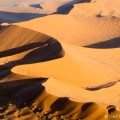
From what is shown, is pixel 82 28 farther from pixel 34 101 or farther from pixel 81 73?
pixel 34 101

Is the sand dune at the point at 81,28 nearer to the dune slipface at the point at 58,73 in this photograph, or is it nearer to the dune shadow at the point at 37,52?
the dune slipface at the point at 58,73

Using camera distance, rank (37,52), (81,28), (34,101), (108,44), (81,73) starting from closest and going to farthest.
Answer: (34,101), (81,73), (37,52), (108,44), (81,28)

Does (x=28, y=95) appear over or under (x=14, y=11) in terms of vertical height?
over

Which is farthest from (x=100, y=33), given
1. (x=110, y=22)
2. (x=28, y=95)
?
(x=28, y=95)

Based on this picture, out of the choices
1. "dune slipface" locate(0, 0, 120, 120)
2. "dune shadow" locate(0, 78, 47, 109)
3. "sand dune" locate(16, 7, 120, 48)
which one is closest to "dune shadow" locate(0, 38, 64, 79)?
"dune slipface" locate(0, 0, 120, 120)

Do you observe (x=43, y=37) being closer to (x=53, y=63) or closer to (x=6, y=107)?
(x=53, y=63)

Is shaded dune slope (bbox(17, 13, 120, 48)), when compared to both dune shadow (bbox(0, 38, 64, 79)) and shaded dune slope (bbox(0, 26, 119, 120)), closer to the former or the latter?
dune shadow (bbox(0, 38, 64, 79))

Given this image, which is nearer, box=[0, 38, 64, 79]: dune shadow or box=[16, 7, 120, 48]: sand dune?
box=[0, 38, 64, 79]: dune shadow

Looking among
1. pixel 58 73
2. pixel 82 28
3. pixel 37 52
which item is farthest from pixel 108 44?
pixel 58 73
